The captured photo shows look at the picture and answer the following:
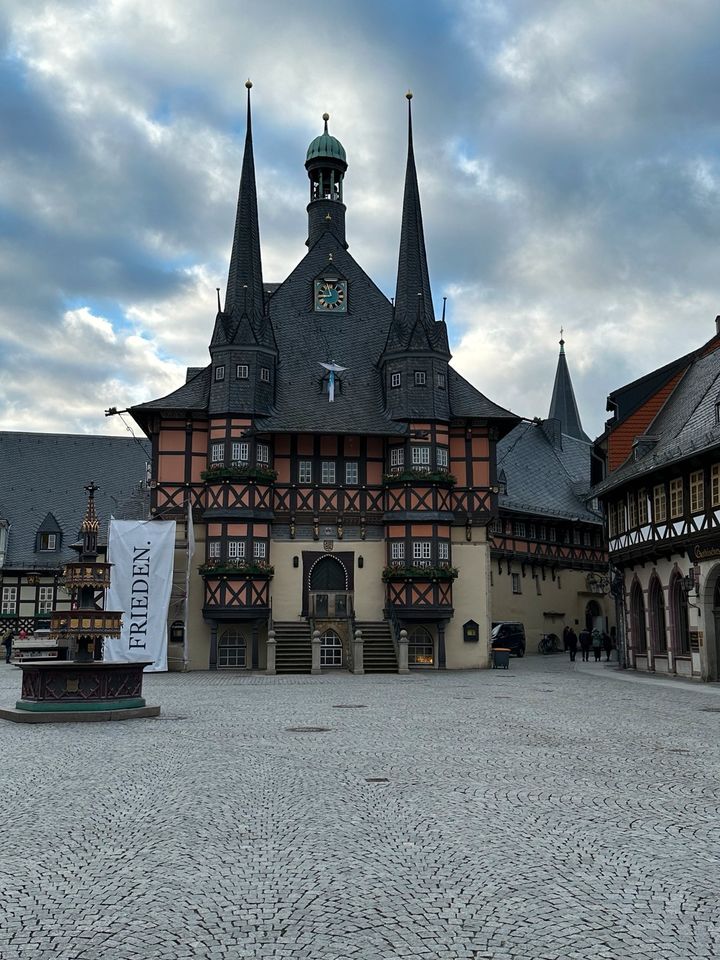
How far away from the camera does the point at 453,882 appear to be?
740 cm

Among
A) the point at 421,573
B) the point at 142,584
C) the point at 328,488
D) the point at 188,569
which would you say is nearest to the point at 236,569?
the point at 188,569

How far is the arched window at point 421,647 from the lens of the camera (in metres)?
40.9

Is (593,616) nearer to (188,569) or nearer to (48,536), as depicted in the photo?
(188,569)

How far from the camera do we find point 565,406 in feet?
282

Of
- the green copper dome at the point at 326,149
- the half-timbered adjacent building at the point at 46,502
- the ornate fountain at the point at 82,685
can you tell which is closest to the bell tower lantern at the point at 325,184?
the green copper dome at the point at 326,149

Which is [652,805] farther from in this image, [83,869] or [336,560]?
[336,560]

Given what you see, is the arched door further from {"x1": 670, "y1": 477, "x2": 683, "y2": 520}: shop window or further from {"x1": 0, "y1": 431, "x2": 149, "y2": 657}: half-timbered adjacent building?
{"x1": 670, "y1": 477, "x2": 683, "y2": 520}: shop window

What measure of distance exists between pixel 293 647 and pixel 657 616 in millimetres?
13273

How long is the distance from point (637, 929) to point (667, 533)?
91.4 ft

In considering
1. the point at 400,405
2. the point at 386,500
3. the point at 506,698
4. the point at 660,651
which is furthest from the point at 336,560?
the point at 506,698

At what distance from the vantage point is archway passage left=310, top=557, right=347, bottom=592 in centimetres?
4166

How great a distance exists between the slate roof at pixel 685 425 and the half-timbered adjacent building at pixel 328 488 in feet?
20.7

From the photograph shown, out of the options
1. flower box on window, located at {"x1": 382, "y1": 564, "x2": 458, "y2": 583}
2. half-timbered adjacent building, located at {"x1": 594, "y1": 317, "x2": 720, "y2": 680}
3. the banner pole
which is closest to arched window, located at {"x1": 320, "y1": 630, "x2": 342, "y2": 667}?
flower box on window, located at {"x1": 382, "y1": 564, "x2": 458, "y2": 583}

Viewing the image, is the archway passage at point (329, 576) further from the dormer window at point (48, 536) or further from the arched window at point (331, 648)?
the dormer window at point (48, 536)
